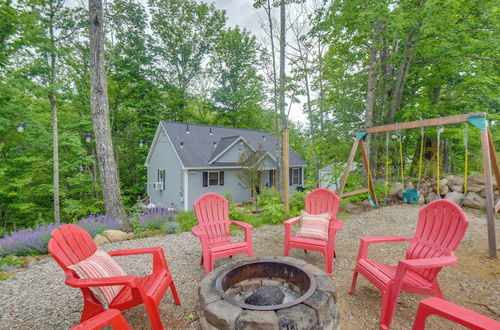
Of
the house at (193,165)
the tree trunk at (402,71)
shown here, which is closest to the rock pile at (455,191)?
the tree trunk at (402,71)

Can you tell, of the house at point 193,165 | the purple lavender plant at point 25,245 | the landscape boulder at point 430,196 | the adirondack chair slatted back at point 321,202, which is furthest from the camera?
the house at point 193,165

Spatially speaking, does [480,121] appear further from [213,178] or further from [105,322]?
[213,178]

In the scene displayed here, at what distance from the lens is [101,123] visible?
5148 mm

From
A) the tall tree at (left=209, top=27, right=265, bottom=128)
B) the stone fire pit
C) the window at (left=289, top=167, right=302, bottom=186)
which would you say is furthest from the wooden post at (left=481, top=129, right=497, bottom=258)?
the tall tree at (left=209, top=27, right=265, bottom=128)

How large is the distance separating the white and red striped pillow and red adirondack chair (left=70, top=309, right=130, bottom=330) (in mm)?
510

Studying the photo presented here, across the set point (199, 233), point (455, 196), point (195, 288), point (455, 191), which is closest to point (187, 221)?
point (199, 233)

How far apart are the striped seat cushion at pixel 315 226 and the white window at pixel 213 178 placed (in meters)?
8.60

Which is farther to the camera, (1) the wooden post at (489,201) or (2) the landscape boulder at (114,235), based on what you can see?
(2) the landscape boulder at (114,235)

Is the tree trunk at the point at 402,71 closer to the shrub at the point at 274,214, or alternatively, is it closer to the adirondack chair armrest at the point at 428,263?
the shrub at the point at 274,214

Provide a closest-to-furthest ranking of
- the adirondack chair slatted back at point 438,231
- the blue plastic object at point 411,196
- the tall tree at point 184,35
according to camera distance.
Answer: the adirondack chair slatted back at point 438,231 < the blue plastic object at point 411,196 < the tall tree at point 184,35

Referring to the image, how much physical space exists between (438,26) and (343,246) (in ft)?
22.2

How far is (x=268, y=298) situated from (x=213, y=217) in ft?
5.69

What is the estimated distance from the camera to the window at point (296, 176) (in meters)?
14.4

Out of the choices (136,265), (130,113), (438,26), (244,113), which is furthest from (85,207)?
(438,26)
